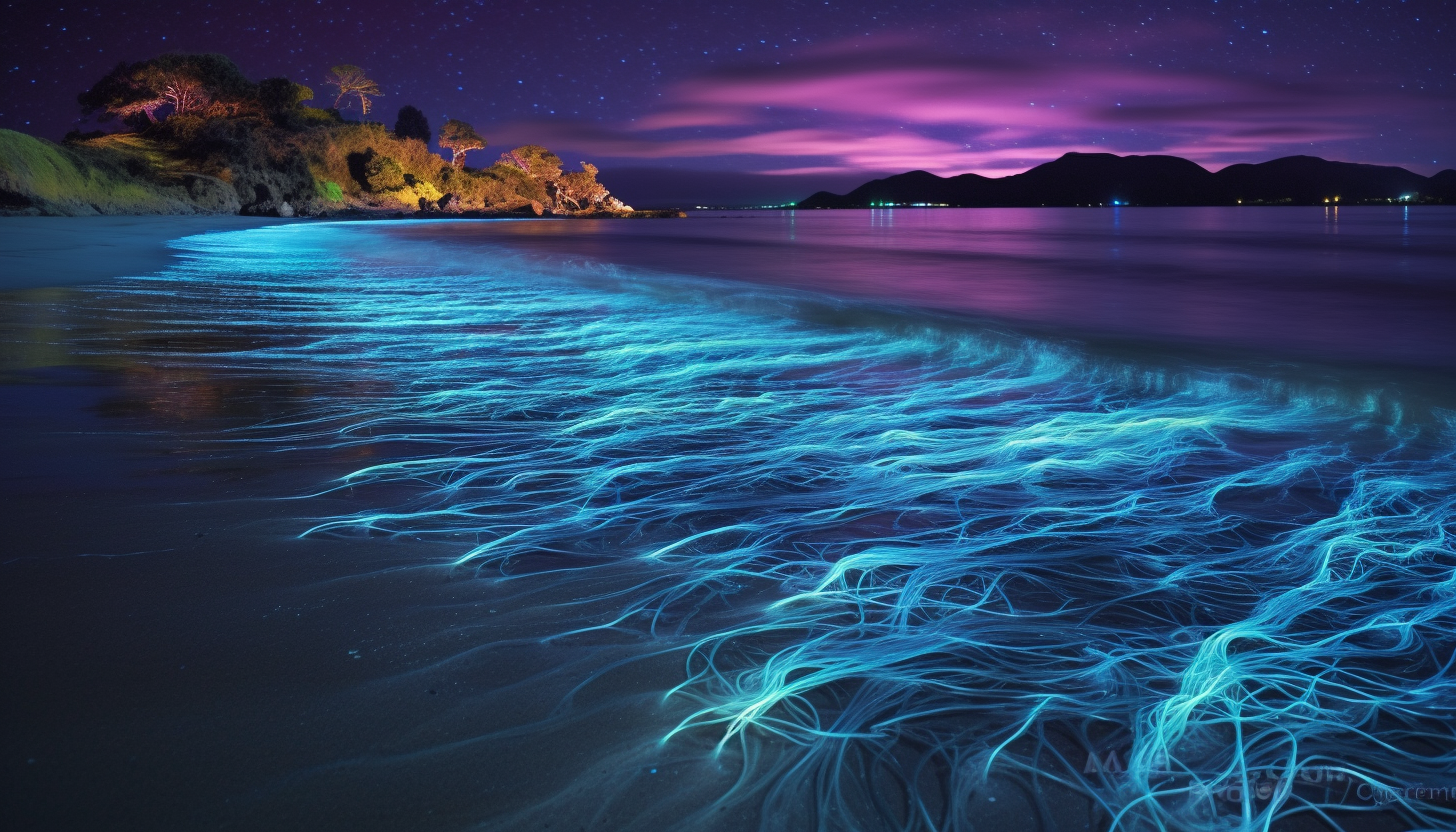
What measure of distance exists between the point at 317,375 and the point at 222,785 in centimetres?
440

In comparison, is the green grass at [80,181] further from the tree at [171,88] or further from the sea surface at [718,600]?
the sea surface at [718,600]

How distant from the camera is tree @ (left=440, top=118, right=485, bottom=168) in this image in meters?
95.4

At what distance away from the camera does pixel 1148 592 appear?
218 centimetres

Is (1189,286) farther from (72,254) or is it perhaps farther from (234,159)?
(234,159)

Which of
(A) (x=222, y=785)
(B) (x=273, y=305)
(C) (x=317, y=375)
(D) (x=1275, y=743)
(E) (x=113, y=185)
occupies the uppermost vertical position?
(E) (x=113, y=185)

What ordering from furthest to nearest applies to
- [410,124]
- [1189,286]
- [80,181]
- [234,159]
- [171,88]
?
[410,124] → [171,88] → [234,159] → [80,181] → [1189,286]

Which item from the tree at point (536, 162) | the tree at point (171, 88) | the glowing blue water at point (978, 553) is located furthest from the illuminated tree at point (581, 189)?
the glowing blue water at point (978, 553)

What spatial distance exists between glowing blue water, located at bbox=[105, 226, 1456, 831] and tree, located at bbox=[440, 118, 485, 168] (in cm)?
10027

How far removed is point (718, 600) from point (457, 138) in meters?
105

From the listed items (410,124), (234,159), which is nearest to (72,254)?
(234,159)

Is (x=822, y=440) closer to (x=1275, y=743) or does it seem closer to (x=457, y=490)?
(x=457, y=490)

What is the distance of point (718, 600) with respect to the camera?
2.11 metres

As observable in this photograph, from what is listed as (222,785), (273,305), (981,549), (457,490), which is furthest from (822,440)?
(273,305)

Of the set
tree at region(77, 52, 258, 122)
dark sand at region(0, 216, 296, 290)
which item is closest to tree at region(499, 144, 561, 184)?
tree at region(77, 52, 258, 122)
